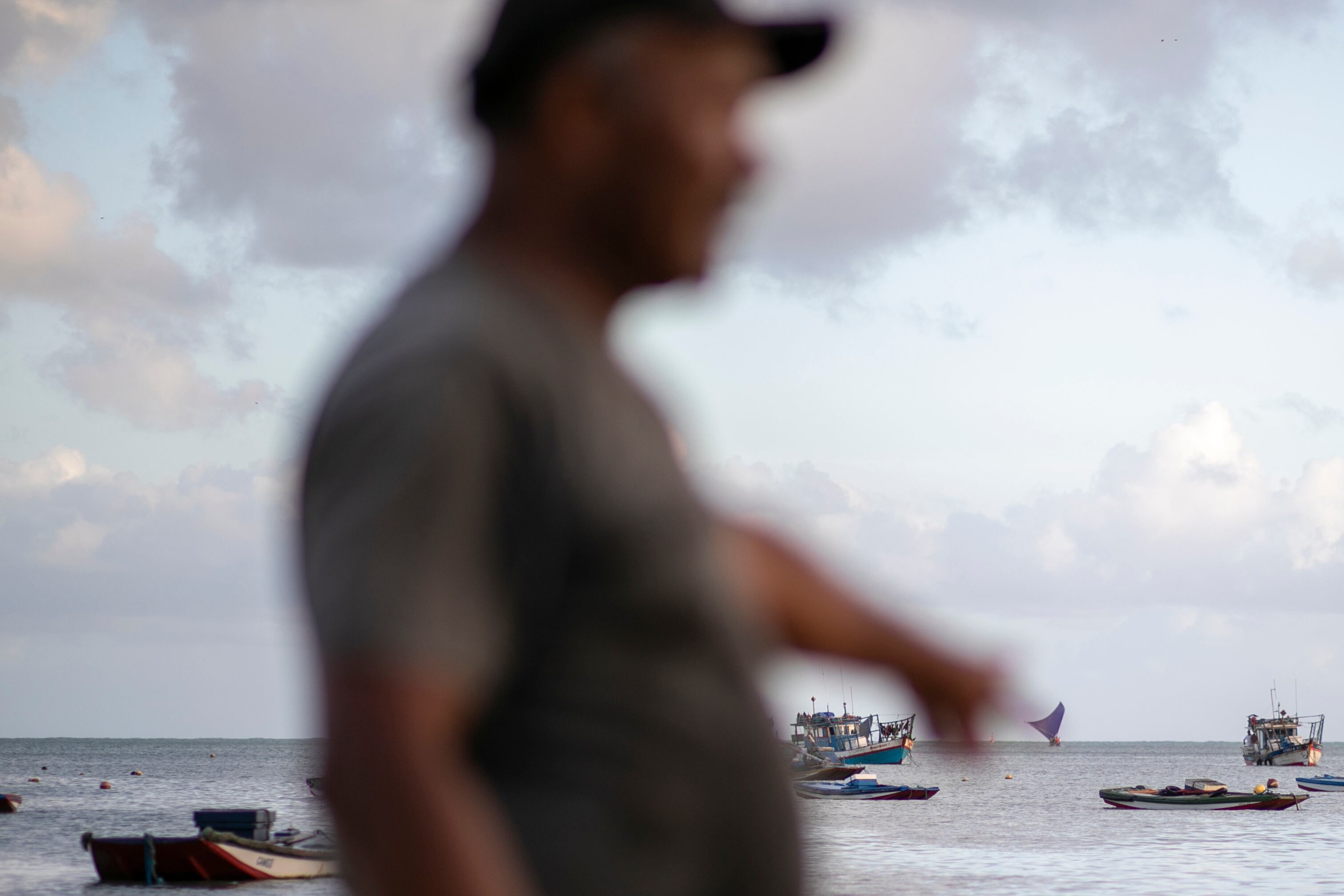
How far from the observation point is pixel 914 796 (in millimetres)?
66750

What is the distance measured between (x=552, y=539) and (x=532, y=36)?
411 millimetres

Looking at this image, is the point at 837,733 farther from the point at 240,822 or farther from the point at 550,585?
the point at 550,585

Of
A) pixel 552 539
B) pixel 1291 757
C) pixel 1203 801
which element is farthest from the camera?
pixel 1291 757

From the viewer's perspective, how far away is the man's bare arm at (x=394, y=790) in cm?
81

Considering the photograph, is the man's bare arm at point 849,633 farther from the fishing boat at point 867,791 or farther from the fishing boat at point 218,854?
the fishing boat at point 867,791

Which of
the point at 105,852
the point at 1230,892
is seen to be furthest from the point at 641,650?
the point at 1230,892

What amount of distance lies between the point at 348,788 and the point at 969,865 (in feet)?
159

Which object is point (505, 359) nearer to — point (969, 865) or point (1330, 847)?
point (969, 865)

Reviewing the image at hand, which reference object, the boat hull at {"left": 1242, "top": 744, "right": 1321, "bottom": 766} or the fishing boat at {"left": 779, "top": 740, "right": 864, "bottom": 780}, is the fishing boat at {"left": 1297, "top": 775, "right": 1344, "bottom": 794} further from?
the fishing boat at {"left": 779, "top": 740, "right": 864, "bottom": 780}

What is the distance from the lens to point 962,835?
59875 mm

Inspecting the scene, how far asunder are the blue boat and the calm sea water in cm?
383

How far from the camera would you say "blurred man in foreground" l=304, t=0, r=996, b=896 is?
0.82 metres

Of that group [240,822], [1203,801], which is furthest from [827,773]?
[240,822]

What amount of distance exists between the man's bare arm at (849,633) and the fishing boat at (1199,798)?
60549 mm
